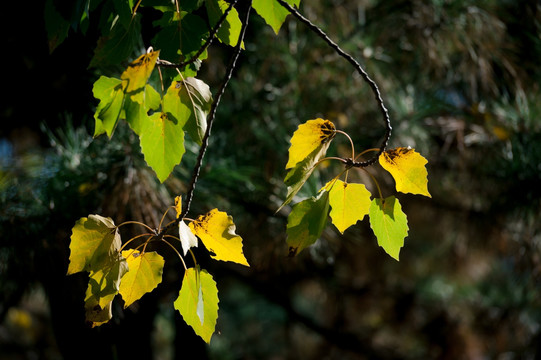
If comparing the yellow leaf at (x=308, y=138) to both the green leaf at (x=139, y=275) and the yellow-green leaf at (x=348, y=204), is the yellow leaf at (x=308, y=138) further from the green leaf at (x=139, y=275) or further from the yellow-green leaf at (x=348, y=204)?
the green leaf at (x=139, y=275)

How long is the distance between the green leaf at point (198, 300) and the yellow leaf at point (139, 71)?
0.49 ft

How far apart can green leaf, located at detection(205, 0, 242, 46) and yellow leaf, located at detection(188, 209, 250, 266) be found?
0.15 meters

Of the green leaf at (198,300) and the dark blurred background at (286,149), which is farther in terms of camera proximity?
the dark blurred background at (286,149)

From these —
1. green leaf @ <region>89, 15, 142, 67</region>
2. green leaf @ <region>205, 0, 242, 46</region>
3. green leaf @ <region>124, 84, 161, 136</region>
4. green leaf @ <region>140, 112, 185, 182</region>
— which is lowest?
green leaf @ <region>140, 112, 185, 182</region>

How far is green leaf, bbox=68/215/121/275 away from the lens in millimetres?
374

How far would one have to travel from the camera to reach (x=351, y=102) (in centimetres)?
108

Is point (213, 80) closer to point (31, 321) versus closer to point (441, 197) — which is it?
point (441, 197)

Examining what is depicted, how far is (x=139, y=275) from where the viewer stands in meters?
0.39

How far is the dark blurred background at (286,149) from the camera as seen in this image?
70cm

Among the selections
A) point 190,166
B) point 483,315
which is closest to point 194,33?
point 190,166

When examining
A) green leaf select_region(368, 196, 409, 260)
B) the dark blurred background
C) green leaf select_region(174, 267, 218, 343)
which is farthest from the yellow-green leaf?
the dark blurred background

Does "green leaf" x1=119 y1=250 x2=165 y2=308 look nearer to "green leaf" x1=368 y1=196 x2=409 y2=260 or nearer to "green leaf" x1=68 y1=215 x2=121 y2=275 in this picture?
"green leaf" x1=68 y1=215 x2=121 y2=275

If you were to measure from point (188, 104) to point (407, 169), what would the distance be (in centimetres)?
18

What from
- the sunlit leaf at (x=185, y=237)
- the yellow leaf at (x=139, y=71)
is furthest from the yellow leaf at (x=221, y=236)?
the yellow leaf at (x=139, y=71)
